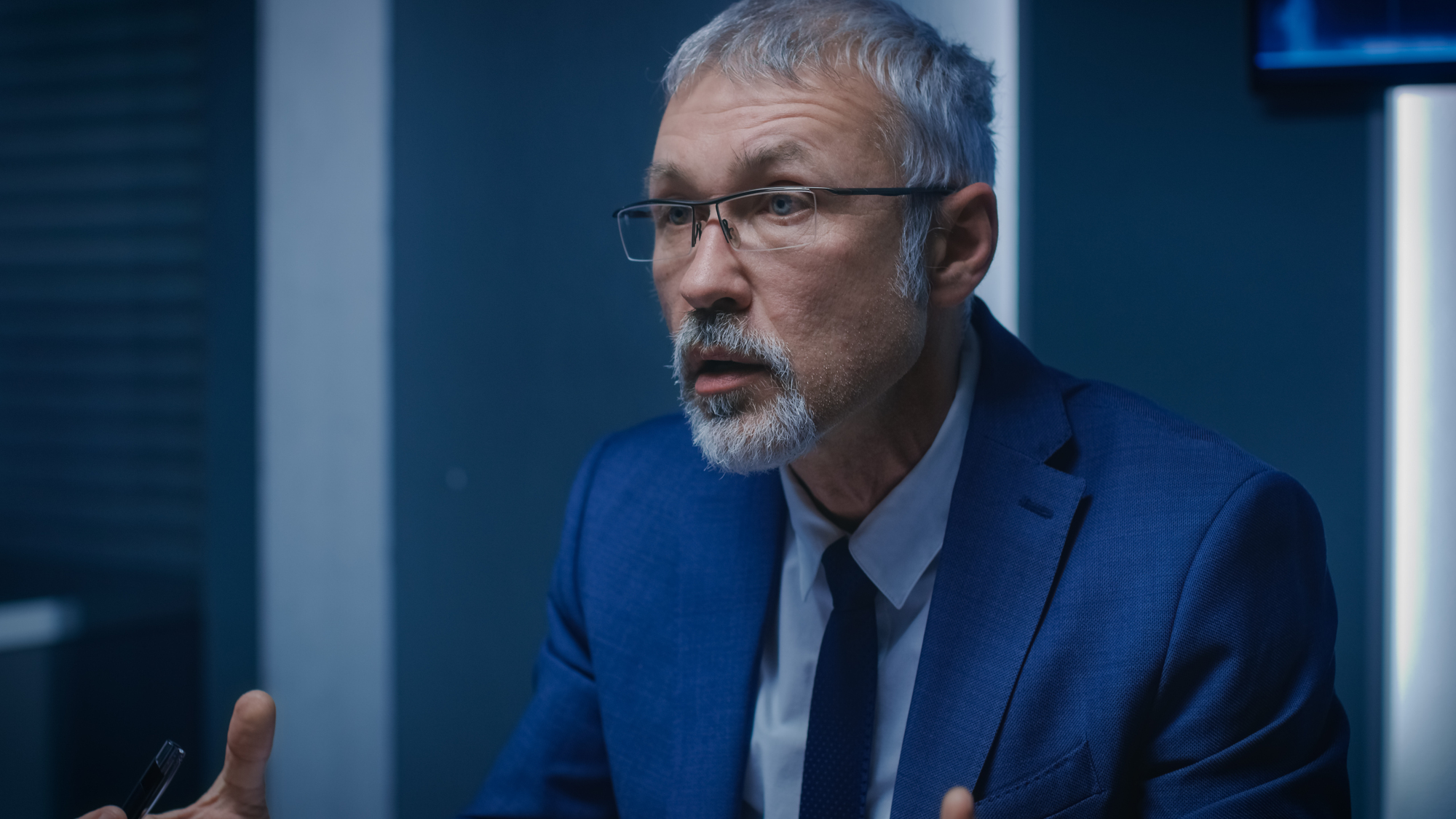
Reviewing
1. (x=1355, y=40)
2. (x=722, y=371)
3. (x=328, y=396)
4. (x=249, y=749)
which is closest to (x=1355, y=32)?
(x=1355, y=40)

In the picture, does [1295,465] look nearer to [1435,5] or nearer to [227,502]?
[1435,5]

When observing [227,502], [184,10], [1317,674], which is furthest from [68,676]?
[1317,674]

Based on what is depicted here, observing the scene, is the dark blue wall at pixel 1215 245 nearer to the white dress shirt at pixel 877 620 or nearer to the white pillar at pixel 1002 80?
the white pillar at pixel 1002 80

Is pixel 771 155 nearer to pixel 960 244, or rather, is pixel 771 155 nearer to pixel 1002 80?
pixel 960 244

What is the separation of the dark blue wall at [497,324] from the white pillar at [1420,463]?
1.22 meters

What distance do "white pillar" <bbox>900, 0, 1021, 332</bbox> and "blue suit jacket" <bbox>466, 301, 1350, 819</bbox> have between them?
0.39 m

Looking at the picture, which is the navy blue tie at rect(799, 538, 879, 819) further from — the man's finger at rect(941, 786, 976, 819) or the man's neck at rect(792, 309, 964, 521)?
the man's finger at rect(941, 786, 976, 819)

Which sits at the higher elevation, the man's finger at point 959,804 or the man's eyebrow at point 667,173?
the man's eyebrow at point 667,173

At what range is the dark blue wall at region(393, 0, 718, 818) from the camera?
1727mm

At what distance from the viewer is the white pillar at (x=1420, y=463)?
1.39 metres

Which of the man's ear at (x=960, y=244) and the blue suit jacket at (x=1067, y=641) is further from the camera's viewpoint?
the man's ear at (x=960, y=244)

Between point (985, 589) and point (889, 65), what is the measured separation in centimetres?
60

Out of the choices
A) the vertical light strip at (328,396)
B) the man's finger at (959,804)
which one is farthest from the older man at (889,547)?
the vertical light strip at (328,396)

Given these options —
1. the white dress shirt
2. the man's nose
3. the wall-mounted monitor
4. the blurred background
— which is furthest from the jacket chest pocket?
the wall-mounted monitor
